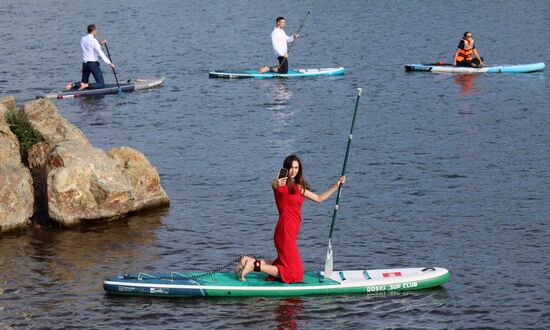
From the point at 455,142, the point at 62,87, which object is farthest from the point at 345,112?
the point at 62,87

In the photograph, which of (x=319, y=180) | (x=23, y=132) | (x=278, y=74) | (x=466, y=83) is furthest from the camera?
(x=278, y=74)

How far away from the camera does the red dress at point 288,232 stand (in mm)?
17375

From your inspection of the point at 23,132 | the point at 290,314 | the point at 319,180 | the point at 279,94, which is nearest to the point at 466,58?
the point at 279,94

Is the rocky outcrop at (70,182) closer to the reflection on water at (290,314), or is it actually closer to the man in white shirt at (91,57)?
the reflection on water at (290,314)

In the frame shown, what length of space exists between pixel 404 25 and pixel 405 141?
33140 mm

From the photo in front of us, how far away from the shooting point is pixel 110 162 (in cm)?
2208

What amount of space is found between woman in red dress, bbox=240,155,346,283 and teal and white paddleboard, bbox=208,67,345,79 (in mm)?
24819

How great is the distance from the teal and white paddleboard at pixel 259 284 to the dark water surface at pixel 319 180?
0.58 feet

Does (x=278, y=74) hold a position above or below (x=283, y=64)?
below

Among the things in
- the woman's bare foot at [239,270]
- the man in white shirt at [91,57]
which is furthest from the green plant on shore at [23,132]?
the man in white shirt at [91,57]

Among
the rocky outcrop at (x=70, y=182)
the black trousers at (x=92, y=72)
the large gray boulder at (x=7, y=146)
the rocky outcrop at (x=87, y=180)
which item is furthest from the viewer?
the black trousers at (x=92, y=72)

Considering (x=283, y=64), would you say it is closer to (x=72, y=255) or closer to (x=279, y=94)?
(x=279, y=94)

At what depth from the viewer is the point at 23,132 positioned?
23.7m

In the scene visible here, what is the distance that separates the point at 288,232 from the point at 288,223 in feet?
0.50
